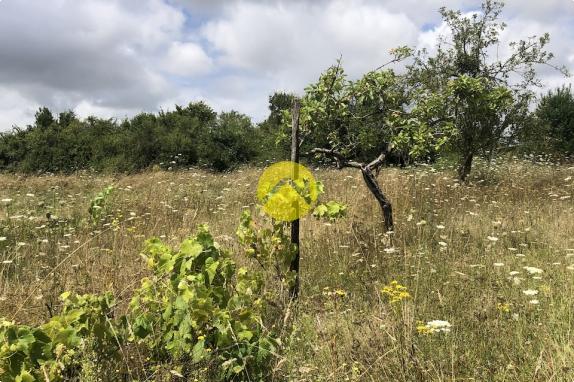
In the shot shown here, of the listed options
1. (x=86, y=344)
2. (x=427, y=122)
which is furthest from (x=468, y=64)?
(x=86, y=344)

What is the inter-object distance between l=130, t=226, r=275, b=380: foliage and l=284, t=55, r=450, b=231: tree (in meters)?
2.65

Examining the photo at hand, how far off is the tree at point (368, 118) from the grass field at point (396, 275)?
37.3 inches

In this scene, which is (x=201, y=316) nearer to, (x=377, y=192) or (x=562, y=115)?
(x=377, y=192)

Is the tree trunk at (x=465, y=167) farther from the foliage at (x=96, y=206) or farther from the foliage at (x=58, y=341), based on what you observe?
the foliage at (x=58, y=341)

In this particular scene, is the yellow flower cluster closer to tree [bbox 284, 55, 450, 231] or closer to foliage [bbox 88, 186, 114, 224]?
tree [bbox 284, 55, 450, 231]

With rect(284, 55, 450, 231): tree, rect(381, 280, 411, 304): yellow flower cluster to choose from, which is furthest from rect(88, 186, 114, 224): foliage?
rect(381, 280, 411, 304): yellow flower cluster

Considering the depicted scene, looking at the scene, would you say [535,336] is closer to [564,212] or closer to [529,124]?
[564,212]

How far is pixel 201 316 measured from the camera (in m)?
2.40

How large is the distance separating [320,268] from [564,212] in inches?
180

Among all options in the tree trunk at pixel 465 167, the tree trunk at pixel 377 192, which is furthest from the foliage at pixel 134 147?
the tree trunk at pixel 377 192

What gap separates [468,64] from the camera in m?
12.3

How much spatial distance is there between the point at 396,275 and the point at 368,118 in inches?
86.8

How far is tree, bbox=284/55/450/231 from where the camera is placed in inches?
198

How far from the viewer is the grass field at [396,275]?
8.86ft
